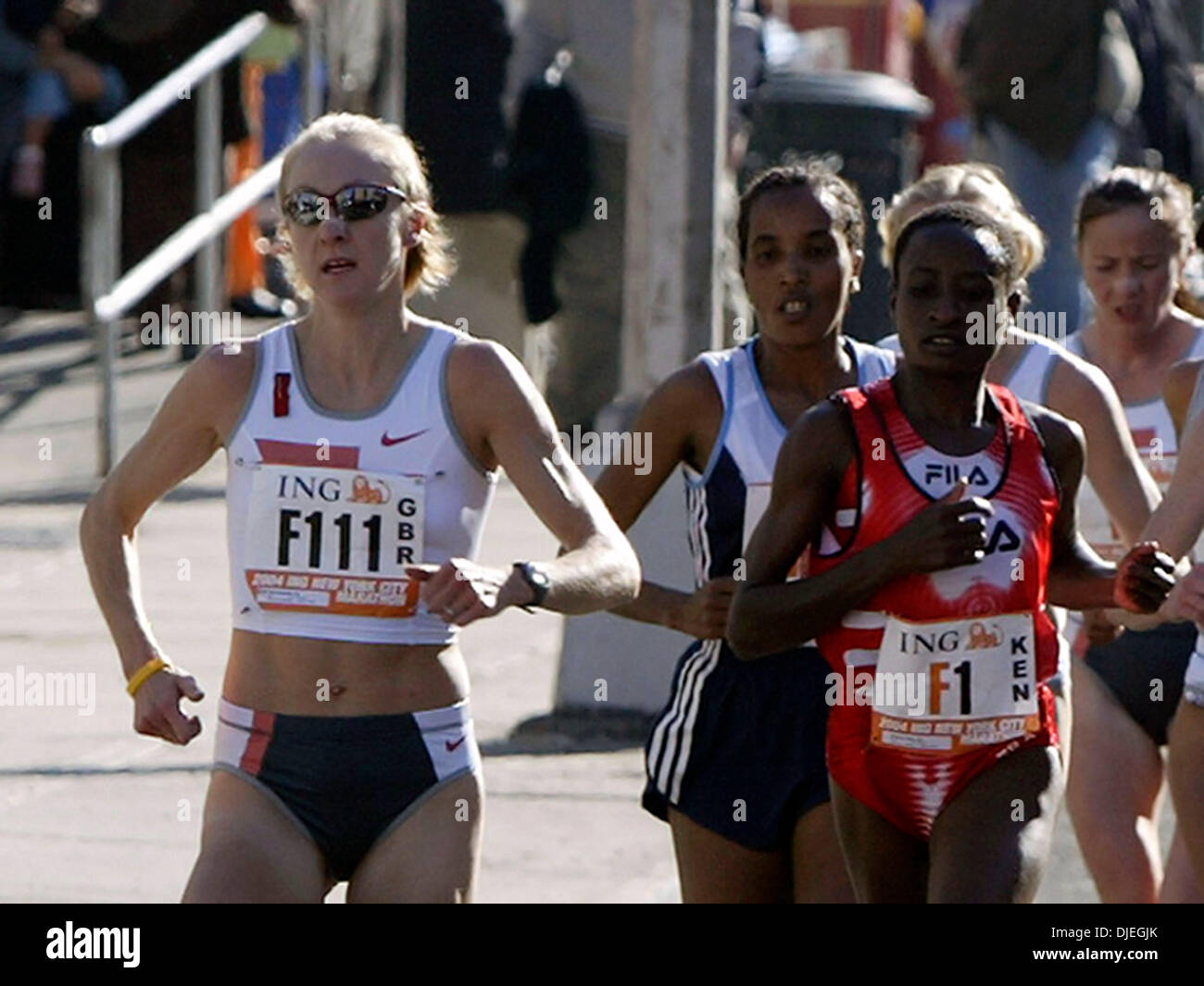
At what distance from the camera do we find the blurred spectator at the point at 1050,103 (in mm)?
13000

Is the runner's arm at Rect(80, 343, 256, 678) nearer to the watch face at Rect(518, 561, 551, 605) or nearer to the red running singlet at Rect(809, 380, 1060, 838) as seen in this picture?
the watch face at Rect(518, 561, 551, 605)

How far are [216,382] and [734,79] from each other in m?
7.63

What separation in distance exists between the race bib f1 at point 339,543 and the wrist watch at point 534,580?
313 mm

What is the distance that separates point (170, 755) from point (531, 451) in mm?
3712

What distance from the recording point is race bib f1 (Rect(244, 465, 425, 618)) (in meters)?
5.00

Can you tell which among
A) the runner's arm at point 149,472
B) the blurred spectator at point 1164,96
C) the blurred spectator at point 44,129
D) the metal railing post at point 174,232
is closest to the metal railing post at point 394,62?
the metal railing post at point 174,232

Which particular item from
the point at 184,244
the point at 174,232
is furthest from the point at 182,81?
the point at 174,232

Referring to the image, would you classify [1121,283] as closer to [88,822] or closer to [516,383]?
[516,383]

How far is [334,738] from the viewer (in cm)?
498

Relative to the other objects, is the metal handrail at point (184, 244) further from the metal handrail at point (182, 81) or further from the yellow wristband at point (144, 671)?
the yellow wristband at point (144, 671)

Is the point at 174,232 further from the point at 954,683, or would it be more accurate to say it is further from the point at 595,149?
the point at 954,683

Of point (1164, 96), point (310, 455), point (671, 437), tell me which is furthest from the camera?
point (1164, 96)

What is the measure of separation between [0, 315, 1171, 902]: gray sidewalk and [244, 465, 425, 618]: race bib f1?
2154 millimetres

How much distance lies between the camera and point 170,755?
850 centimetres
